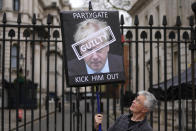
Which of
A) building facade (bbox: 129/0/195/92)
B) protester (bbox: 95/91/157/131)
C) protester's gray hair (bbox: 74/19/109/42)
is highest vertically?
building facade (bbox: 129/0/195/92)

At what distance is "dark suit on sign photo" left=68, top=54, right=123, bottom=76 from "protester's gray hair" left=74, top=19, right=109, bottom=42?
0.33 meters

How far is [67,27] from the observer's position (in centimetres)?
478

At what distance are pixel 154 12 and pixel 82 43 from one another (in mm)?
19773

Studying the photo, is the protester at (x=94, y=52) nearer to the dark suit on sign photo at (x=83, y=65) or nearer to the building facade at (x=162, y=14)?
the dark suit on sign photo at (x=83, y=65)

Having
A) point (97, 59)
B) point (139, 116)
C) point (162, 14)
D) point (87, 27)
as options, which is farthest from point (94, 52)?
point (162, 14)

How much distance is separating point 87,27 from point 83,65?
0.56 meters

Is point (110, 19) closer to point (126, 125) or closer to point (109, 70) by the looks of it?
point (109, 70)

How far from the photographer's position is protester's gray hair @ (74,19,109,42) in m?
4.79

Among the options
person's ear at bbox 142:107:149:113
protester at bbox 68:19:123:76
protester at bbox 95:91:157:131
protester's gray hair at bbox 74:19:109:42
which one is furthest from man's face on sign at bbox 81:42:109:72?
person's ear at bbox 142:107:149:113

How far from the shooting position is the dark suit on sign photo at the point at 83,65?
4.64 m

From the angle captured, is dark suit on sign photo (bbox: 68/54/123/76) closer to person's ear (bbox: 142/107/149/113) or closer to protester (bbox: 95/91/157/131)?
protester (bbox: 95/91/157/131)

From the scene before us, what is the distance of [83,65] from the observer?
15.5 ft

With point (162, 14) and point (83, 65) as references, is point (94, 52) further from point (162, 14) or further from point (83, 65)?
point (162, 14)

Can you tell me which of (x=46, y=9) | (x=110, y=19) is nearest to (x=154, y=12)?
(x=110, y=19)
